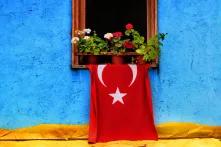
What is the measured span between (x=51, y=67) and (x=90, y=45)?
0.58 m

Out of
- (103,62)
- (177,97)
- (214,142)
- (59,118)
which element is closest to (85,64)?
(103,62)

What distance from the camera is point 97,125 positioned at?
20.1ft

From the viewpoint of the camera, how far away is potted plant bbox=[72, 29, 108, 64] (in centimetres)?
622

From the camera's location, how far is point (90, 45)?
245 inches

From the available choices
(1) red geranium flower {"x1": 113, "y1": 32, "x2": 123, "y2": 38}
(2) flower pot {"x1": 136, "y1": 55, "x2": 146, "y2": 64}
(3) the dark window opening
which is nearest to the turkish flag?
(2) flower pot {"x1": 136, "y1": 55, "x2": 146, "y2": 64}

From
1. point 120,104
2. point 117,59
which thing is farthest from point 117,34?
point 120,104

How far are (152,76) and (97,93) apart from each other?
0.76 metres

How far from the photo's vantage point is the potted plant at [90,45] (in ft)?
20.4

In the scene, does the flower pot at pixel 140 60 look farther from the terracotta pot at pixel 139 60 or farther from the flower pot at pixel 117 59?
the flower pot at pixel 117 59

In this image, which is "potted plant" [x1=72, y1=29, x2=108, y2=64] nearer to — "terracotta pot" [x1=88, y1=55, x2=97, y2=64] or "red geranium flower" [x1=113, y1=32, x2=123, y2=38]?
"terracotta pot" [x1=88, y1=55, x2=97, y2=64]

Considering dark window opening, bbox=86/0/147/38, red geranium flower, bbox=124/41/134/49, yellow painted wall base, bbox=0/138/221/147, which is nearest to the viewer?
yellow painted wall base, bbox=0/138/221/147

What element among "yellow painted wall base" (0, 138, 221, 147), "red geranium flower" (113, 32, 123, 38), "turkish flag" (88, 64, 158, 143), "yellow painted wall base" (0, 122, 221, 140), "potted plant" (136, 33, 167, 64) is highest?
"red geranium flower" (113, 32, 123, 38)

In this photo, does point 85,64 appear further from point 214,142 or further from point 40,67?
point 214,142

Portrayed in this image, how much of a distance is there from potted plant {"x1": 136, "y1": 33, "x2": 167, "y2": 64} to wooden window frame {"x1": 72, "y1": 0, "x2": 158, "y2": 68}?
16 centimetres
